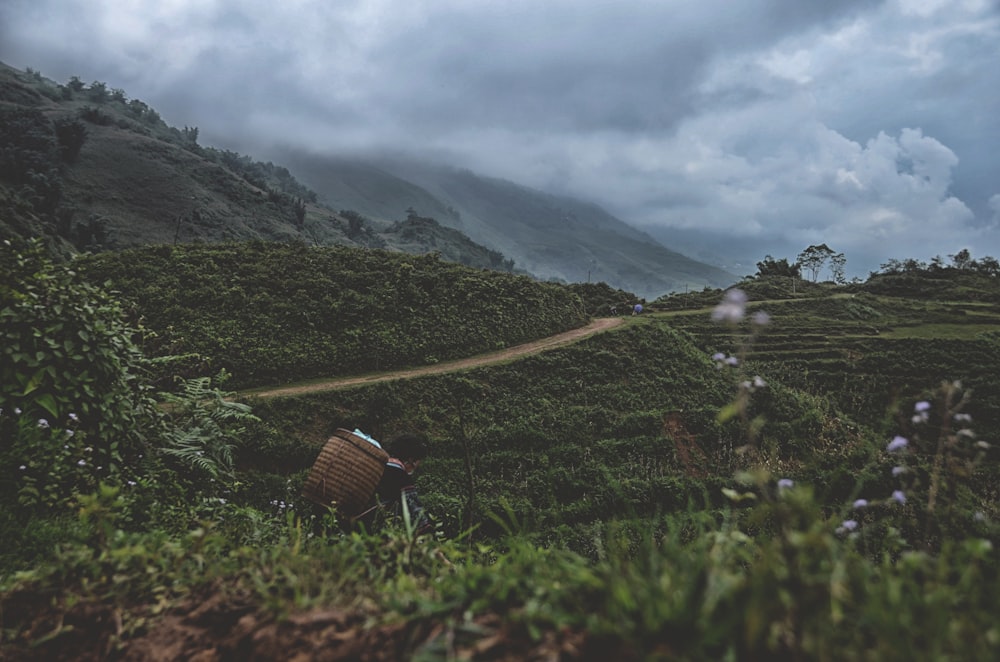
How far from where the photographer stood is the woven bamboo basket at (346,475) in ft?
17.9

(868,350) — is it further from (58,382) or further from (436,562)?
(58,382)

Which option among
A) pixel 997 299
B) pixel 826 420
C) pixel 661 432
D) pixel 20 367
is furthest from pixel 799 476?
pixel 997 299

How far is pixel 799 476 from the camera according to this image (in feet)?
54.7

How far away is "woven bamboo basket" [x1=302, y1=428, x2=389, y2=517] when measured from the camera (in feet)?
17.9

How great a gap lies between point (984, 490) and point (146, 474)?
994 inches

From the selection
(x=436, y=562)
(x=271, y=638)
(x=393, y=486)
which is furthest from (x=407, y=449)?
(x=271, y=638)

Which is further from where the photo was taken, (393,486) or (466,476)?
(466,476)

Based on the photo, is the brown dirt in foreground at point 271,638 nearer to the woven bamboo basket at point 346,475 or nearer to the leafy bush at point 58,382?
the leafy bush at point 58,382

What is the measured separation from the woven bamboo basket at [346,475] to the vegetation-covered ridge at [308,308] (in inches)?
461

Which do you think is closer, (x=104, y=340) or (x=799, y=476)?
(x=104, y=340)

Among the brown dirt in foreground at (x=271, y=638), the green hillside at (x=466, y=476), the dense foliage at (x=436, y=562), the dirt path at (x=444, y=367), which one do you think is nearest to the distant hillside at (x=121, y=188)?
the dirt path at (x=444, y=367)

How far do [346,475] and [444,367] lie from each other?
15.3 metres

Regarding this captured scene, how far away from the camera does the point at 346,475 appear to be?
550 centimetres

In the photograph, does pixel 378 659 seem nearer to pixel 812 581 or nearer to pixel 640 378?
pixel 812 581
